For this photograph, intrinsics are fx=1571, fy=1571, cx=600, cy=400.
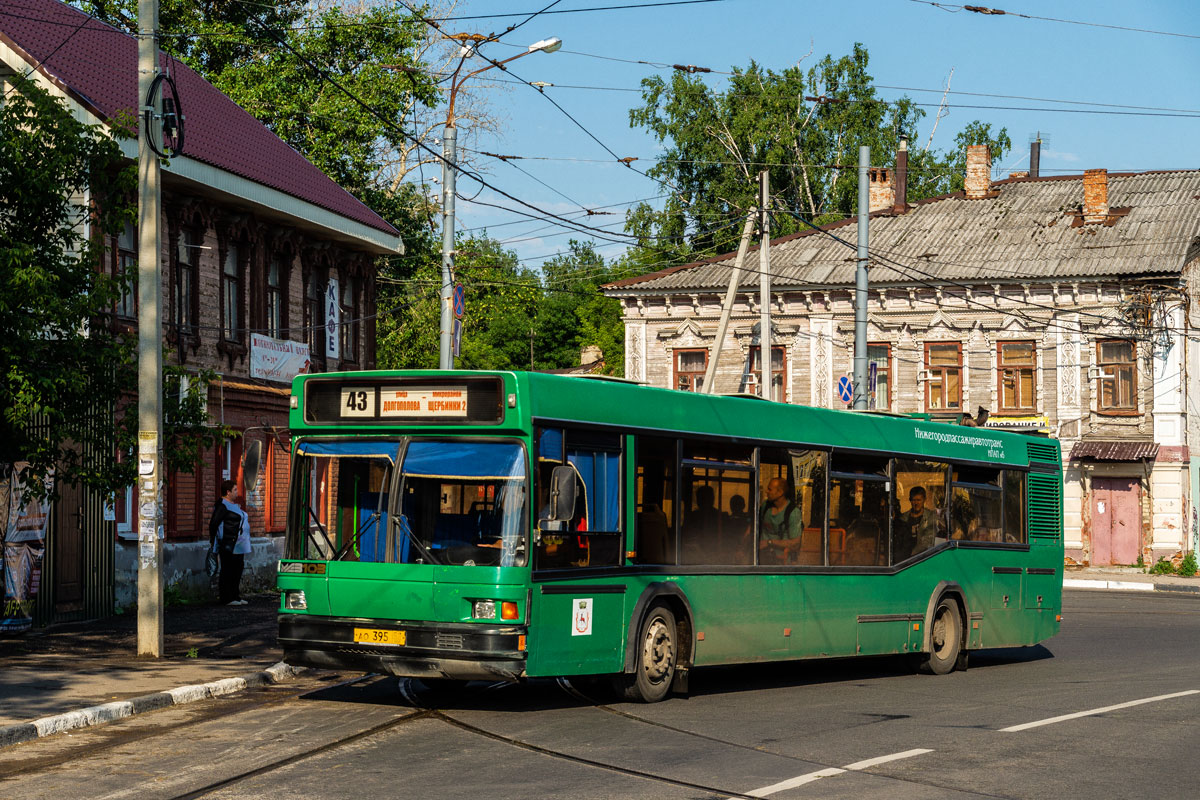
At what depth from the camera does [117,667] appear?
14602 millimetres

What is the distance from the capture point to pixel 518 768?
9383 mm

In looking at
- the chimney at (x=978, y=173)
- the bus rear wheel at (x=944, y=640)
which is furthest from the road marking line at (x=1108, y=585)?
the bus rear wheel at (x=944, y=640)

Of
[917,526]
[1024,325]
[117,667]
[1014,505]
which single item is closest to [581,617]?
[117,667]

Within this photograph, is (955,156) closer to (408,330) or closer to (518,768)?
(408,330)

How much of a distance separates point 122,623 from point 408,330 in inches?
1220

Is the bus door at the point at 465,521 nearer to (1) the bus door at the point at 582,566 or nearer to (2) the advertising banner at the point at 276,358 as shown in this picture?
(1) the bus door at the point at 582,566

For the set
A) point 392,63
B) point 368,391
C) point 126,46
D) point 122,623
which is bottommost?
point 122,623

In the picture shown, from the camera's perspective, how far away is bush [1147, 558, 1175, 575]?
4156cm

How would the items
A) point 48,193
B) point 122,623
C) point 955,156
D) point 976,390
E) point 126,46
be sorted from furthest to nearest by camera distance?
1. point 955,156
2. point 976,390
3. point 126,46
4. point 122,623
5. point 48,193

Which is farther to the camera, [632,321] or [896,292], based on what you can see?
[632,321]

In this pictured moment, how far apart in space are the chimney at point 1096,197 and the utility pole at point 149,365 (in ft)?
119

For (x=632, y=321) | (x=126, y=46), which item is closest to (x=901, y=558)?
(x=126, y=46)

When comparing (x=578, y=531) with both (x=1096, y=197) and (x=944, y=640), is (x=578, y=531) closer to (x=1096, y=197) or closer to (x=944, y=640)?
(x=944, y=640)

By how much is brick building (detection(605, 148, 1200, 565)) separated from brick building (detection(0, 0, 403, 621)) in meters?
16.4
